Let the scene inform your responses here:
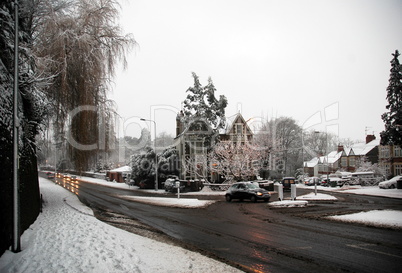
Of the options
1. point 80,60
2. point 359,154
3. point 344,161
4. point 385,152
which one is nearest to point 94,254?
point 80,60

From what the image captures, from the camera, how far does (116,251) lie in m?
7.83

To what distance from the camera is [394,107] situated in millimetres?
34156

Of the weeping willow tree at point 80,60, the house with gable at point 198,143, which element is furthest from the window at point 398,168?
the weeping willow tree at point 80,60

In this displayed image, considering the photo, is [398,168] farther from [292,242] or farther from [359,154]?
[292,242]

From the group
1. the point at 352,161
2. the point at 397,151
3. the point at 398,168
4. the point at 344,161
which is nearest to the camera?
the point at 398,168

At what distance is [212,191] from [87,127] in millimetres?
25611

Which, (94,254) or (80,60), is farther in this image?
(80,60)

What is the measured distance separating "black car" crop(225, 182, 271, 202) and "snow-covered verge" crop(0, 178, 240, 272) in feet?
49.0

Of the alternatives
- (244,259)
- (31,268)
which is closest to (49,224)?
(31,268)

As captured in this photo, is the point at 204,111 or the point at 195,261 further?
the point at 204,111

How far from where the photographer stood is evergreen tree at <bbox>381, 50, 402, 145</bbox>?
33250mm

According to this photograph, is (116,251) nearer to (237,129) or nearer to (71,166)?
(71,166)

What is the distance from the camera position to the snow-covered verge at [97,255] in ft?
21.6

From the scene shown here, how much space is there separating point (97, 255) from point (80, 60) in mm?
9312
